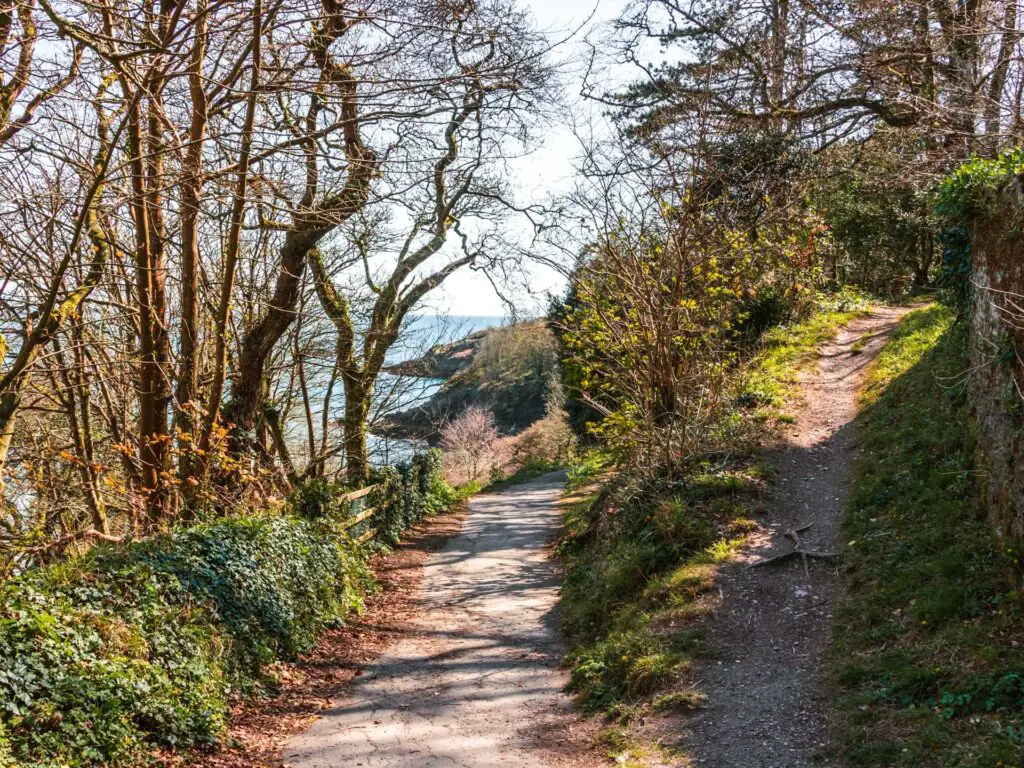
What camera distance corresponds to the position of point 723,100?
48.1 ft

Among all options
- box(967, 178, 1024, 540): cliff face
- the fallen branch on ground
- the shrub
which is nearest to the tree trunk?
the fallen branch on ground

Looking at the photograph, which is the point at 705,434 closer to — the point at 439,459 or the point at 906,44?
the point at 906,44

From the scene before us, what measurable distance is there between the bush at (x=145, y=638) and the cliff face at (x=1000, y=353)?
7010 millimetres

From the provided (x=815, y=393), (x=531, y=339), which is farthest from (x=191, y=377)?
(x=531, y=339)

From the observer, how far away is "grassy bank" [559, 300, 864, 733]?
712cm

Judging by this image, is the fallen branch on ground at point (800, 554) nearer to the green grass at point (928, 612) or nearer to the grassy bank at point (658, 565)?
the green grass at point (928, 612)

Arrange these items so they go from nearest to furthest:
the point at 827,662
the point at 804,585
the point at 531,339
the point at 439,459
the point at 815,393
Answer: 1. the point at 827,662
2. the point at 804,585
3. the point at 815,393
4. the point at 439,459
5. the point at 531,339

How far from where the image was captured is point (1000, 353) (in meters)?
6.86

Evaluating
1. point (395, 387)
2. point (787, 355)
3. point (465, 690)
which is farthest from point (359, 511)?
point (787, 355)

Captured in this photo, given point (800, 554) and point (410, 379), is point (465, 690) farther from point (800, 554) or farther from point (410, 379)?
point (410, 379)

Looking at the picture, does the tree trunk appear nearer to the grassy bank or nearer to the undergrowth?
the grassy bank

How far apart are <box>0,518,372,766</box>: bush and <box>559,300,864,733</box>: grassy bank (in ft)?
11.4

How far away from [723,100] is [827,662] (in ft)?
37.8

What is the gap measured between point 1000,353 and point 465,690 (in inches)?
246
